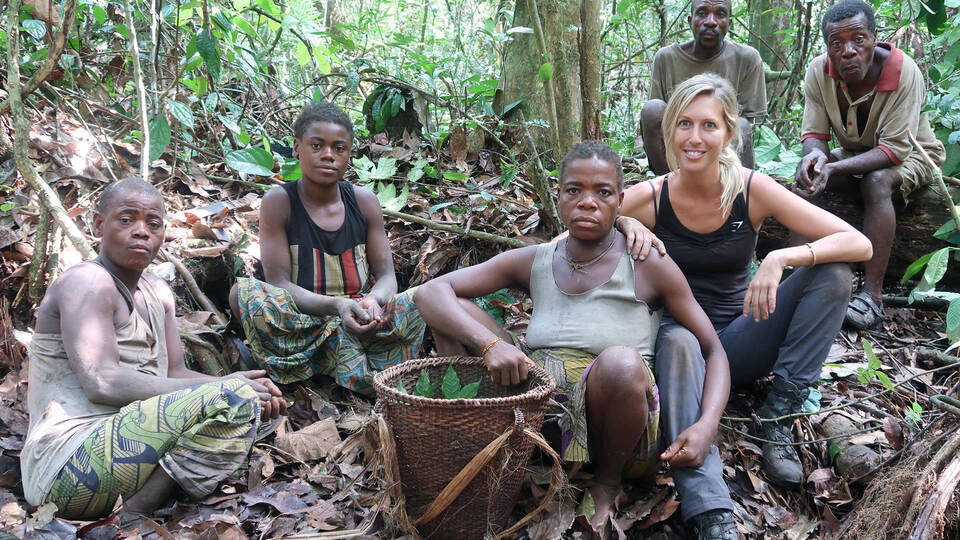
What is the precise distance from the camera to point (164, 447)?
2658mm

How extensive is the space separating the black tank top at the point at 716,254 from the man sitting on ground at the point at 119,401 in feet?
6.29

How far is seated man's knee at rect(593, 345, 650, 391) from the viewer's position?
248 centimetres

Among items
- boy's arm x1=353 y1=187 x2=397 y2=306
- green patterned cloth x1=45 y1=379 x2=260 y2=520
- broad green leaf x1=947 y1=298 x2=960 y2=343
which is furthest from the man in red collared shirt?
green patterned cloth x1=45 y1=379 x2=260 y2=520

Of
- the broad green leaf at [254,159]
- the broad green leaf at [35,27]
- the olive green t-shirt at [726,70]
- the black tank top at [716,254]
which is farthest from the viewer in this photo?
the olive green t-shirt at [726,70]

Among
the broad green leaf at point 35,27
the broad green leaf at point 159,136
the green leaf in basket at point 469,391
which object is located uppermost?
the broad green leaf at point 35,27

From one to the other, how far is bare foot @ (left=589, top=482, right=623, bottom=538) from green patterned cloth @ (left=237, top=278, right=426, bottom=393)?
134 cm

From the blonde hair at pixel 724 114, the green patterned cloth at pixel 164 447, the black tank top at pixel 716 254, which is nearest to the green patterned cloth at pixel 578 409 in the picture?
the black tank top at pixel 716 254

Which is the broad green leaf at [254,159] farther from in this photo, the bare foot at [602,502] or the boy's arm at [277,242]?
the bare foot at [602,502]

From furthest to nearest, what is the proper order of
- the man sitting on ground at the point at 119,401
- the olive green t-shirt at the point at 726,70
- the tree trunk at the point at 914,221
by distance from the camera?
the olive green t-shirt at the point at 726,70 < the tree trunk at the point at 914,221 < the man sitting on ground at the point at 119,401

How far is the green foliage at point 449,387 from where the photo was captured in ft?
8.71

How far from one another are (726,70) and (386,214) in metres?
2.71

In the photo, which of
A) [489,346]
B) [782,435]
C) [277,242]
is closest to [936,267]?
[782,435]

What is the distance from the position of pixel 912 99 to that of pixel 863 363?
173 cm

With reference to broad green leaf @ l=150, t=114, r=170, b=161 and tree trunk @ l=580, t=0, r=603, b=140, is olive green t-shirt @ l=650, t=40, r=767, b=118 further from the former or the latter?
broad green leaf @ l=150, t=114, r=170, b=161
